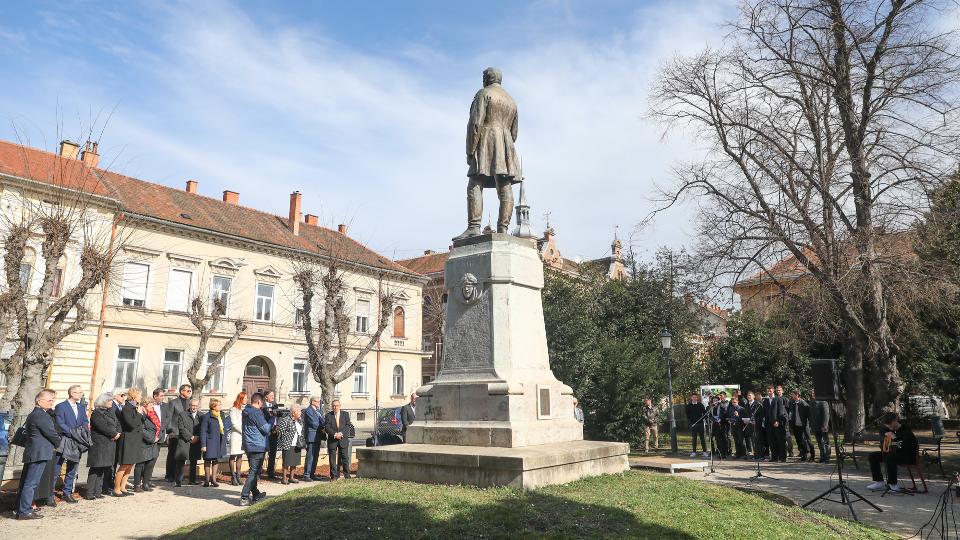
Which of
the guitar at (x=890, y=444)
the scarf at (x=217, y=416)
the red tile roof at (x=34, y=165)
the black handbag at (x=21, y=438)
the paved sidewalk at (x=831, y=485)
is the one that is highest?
the red tile roof at (x=34, y=165)

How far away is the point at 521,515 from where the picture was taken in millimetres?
5457

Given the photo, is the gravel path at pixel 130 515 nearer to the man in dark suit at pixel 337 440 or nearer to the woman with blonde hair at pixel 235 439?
the woman with blonde hair at pixel 235 439

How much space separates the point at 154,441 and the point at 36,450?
2.40 metres

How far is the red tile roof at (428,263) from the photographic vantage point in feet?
179

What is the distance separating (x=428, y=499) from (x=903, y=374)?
25.4m

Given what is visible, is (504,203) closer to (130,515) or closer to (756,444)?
(130,515)

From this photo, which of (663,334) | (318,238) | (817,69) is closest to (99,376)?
(318,238)

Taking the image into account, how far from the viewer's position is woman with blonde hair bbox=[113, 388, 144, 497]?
32.3ft

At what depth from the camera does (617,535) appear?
503 centimetres

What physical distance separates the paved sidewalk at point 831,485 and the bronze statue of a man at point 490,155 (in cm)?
517

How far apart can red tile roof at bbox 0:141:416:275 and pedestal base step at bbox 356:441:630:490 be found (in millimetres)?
18002

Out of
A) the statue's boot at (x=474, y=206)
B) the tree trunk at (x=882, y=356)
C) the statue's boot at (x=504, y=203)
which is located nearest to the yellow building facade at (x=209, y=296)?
the statue's boot at (x=474, y=206)

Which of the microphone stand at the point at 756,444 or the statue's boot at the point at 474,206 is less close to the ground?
the statue's boot at the point at 474,206

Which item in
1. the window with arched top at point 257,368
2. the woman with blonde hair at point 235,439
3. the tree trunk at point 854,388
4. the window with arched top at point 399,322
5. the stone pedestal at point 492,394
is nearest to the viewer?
the stone pedestal at point 492,394
